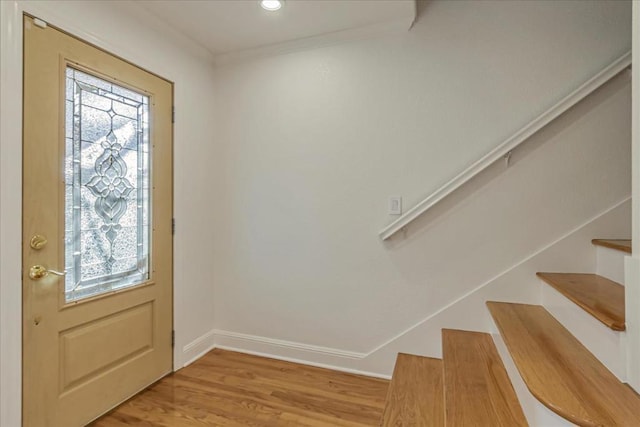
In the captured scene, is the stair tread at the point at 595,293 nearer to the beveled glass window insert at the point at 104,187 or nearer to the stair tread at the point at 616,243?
the stair tread at the point at 616,243

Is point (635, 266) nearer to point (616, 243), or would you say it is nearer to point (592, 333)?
point (592, 333)

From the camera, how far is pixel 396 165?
217 centimetres

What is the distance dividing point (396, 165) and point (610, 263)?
1.27 m

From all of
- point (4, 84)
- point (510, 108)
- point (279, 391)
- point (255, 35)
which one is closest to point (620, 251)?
point (510, 108)

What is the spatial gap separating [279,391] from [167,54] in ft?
7.87

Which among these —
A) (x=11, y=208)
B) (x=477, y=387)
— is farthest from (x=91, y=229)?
(x=477, y=387)

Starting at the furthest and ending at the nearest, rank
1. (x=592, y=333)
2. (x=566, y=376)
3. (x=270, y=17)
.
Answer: (x=270, y=17) → (x=592, y=333) → (x=566, y=376)

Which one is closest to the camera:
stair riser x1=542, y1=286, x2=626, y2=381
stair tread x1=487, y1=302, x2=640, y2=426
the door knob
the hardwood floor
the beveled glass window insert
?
stair tread x1=487, y1=302, x2=640, y2=426

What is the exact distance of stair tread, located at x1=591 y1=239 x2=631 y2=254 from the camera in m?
1.44

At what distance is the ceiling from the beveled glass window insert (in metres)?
0.60

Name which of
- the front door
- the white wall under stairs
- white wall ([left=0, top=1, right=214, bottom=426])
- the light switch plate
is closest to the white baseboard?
the white wall under stairs

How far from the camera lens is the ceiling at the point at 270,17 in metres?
1.97

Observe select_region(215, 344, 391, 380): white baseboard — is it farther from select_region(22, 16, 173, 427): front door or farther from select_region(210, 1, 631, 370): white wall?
select_region(22, 16, 173, 427): front door

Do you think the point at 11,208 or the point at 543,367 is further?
the point at 11,208
